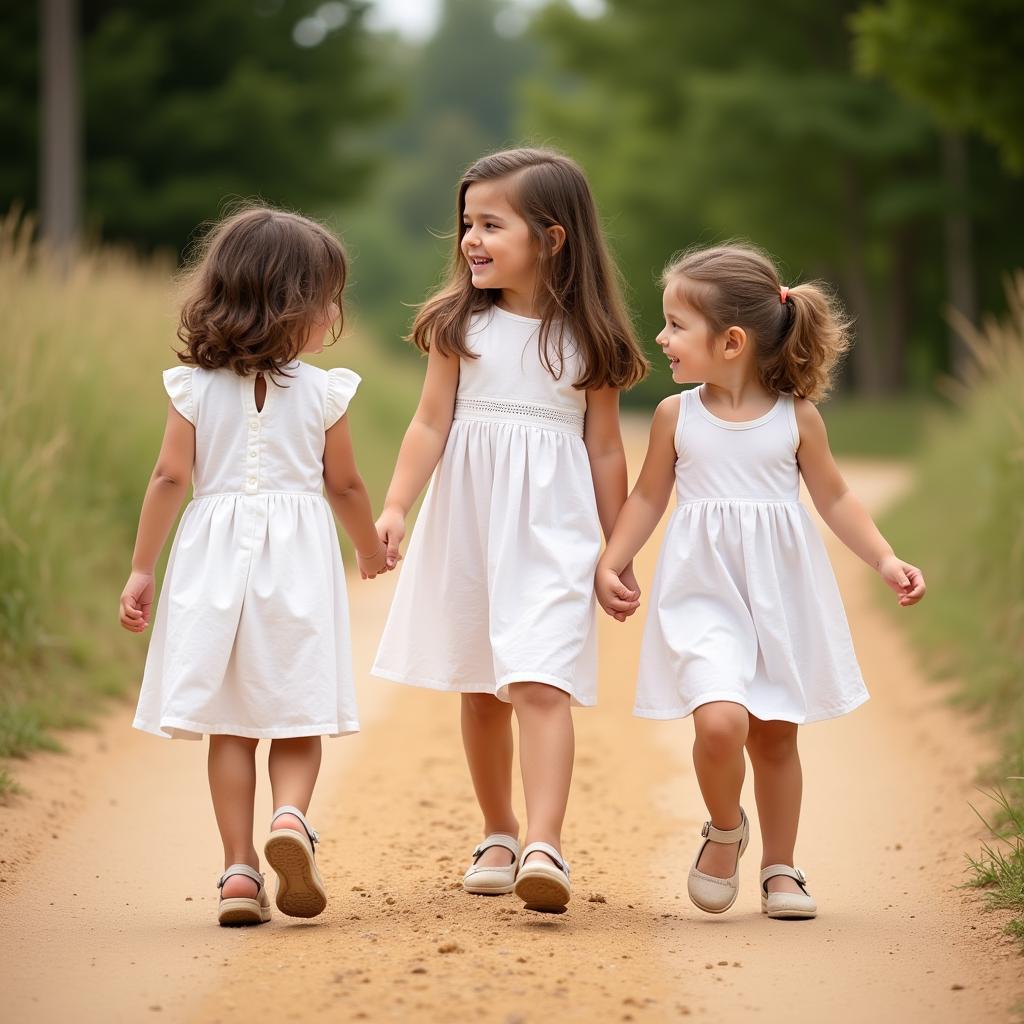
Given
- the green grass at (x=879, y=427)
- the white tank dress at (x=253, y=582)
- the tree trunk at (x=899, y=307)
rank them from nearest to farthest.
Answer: the white tank dress at (x=253, y=582) < the green grass at (x=879, y=427) < the tree trunk at (x=899, y=307)

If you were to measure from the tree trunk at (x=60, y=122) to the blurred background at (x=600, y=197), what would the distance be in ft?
0.11

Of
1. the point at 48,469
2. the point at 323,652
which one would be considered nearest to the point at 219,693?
the point at 323,652

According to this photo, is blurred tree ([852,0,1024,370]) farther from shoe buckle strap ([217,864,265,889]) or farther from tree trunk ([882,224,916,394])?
tree trunk ([882,224,916,394])

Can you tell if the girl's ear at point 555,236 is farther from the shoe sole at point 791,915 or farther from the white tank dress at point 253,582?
the shoe sole at point 791,915

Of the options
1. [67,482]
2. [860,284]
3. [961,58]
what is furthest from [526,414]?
[860,284]

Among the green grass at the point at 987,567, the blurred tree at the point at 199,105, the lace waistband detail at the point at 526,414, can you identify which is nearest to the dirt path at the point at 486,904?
the green grass at the point at 987,567

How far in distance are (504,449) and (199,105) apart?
17.9 m

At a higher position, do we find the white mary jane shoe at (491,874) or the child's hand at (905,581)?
the child's hand at (905,581)

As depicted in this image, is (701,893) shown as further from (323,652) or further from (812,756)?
(812,756)

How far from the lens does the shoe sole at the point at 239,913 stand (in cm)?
369

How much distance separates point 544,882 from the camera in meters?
3.57

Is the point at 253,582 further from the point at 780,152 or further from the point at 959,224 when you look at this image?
the point at 780,152

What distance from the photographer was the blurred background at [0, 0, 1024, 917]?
6.86 meters

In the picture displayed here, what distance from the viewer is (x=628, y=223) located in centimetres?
3014
